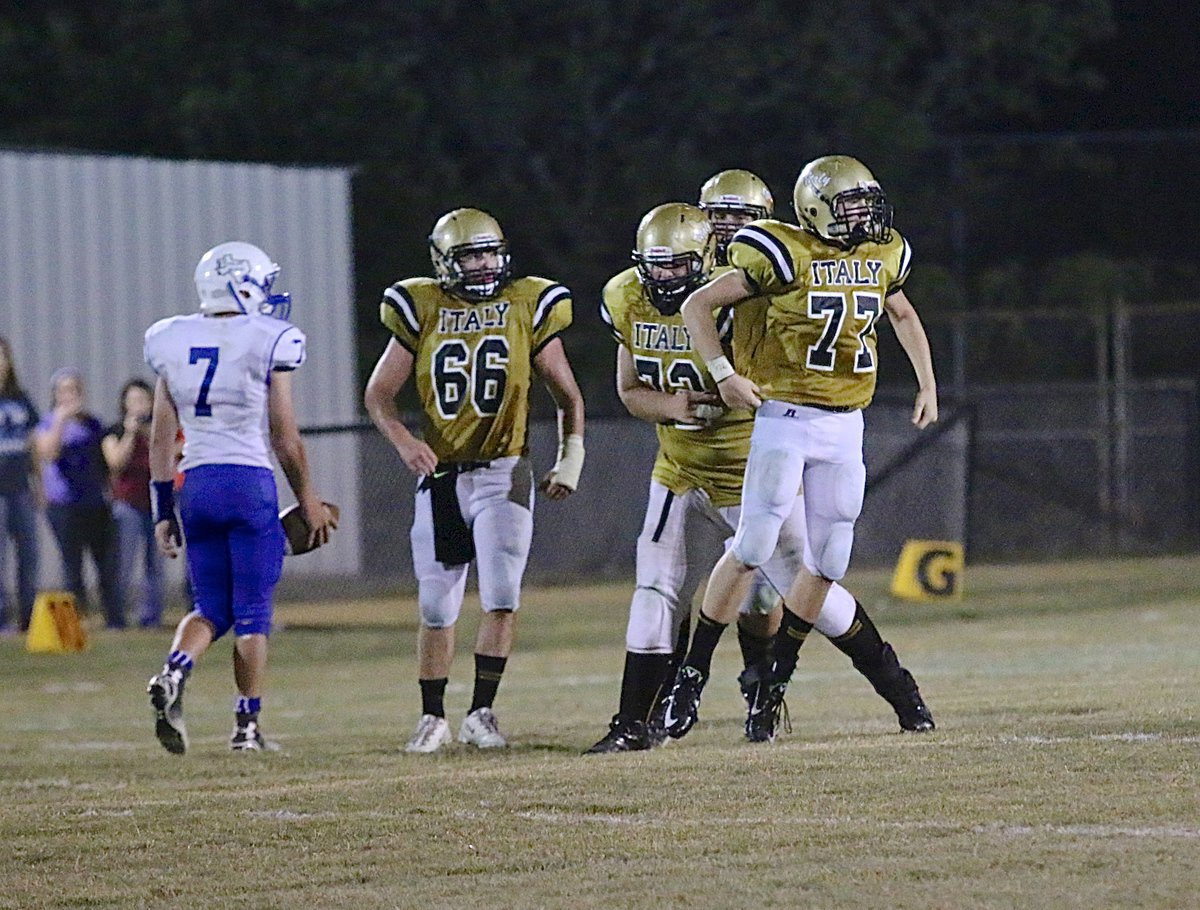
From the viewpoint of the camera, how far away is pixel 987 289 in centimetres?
2414

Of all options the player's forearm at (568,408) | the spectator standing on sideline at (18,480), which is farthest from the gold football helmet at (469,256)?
the spectator standing on sideline at (18,480)

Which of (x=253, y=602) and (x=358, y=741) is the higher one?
(x=253, y=602)

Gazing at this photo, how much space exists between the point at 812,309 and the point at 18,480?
26.8 ft

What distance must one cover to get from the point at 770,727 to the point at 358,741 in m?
1.74

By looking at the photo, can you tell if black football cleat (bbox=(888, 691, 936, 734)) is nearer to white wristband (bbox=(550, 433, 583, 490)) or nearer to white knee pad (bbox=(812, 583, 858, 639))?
white knee pad (bbox=(812, 583, 858, 639))

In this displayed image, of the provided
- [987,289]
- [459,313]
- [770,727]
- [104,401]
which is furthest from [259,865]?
[987,289]

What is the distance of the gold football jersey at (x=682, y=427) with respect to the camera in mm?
7633

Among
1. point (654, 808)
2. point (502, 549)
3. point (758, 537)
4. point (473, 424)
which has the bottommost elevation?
point (654, 808)

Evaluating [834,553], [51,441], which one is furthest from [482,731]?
[51,441]

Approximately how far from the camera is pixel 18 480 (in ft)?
46.5

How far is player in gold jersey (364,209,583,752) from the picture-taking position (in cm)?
796

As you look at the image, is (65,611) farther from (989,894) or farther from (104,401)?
(989,894)

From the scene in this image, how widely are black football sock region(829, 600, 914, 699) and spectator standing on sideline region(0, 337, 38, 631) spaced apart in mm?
7822

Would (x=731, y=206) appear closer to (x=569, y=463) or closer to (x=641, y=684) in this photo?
(x=569, y=463)
